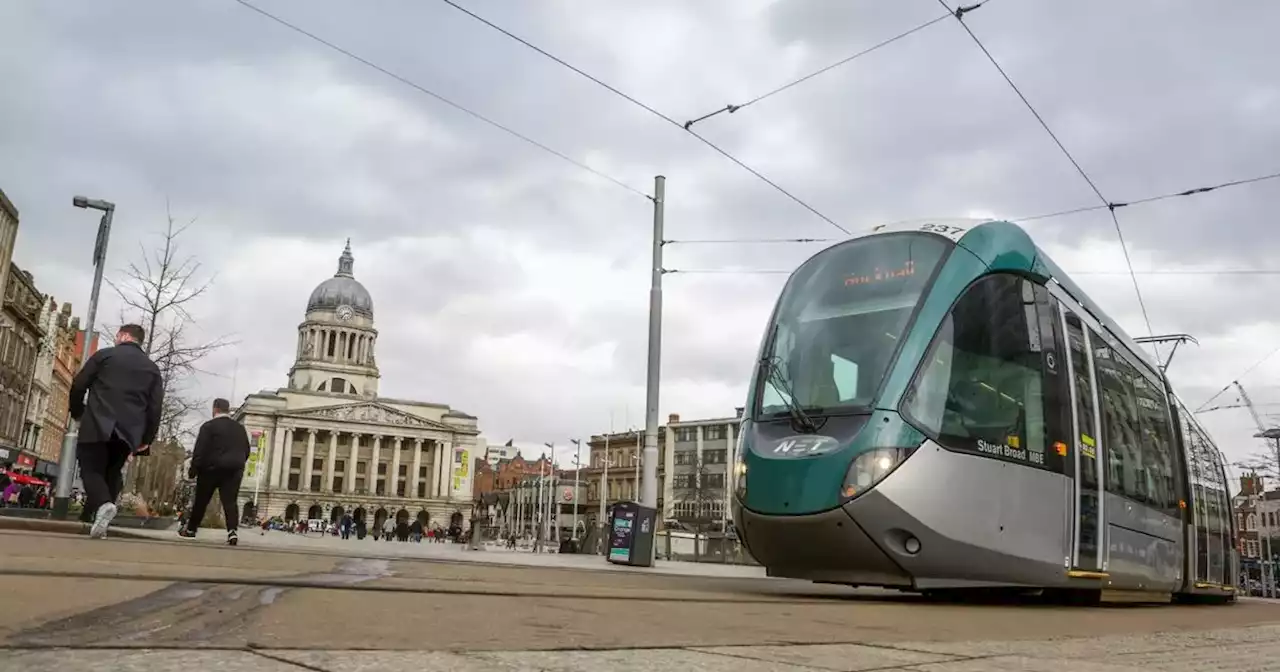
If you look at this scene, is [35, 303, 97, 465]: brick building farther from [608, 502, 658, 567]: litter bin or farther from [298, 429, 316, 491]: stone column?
[608, 502, 658, 567]: litter bin

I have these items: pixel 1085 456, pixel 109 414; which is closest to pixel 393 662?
pixel 109 414

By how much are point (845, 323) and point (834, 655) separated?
5608 mm

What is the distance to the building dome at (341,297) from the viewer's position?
139875 millimetres


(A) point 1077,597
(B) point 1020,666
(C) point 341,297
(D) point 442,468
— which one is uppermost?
(C) point 341,297

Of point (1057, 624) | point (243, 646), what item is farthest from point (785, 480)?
point (243, 646)

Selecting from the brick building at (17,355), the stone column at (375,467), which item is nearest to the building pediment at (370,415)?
the stone column at (375,467)

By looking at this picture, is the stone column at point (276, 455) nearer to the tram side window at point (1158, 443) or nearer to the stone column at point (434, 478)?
the stone column at point (434, 478)

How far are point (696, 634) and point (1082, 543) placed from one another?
652 centimetres

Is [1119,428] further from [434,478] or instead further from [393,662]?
[434,478]

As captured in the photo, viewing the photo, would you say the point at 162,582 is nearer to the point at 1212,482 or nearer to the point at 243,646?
the point at 243,646

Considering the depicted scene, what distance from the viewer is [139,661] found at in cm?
223

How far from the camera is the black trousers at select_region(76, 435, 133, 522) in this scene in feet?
Result: 26.7

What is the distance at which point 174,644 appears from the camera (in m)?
2.56

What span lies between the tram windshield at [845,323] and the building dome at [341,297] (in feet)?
452
